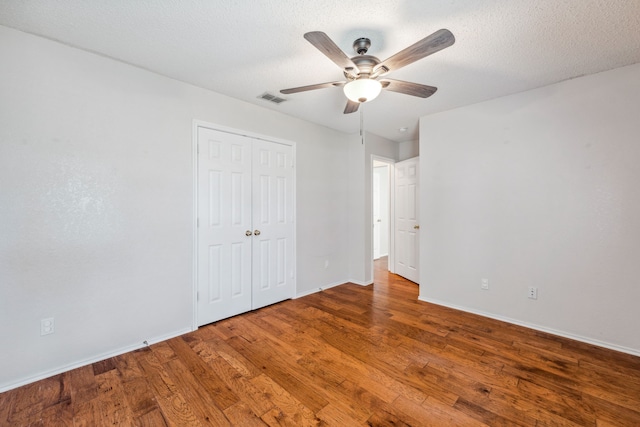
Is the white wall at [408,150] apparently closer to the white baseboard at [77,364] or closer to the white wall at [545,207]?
the white wall at [545,207]

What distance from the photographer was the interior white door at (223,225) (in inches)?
111

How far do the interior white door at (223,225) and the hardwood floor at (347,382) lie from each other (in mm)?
317

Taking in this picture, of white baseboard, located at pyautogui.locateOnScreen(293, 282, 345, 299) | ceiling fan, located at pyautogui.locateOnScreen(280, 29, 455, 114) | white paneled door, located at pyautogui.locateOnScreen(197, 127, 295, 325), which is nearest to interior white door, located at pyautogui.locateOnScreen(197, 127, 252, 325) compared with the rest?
white paneled door, located at pyautogui.locateOnScreen(197, 127, 295, 325)

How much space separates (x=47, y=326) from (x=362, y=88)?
117 inches

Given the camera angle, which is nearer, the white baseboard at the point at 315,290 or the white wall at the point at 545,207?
the white wall at the point at 545,207

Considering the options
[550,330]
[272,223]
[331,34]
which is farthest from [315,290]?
[331,34]

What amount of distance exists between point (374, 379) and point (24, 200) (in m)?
2.90

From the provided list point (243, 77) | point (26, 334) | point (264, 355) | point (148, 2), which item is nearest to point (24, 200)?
point (26, 334)

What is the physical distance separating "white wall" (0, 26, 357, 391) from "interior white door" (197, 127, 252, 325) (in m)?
0.15

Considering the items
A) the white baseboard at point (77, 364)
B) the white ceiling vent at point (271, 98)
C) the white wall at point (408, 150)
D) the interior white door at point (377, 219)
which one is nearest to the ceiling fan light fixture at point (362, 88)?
the white ceiling vent at point (271, 98)

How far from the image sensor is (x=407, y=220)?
4707 millimetres

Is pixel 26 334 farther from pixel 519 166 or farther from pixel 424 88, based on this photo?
pixel 519 166

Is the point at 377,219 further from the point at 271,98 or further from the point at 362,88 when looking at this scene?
the point at 362,88

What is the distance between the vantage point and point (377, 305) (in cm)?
344
